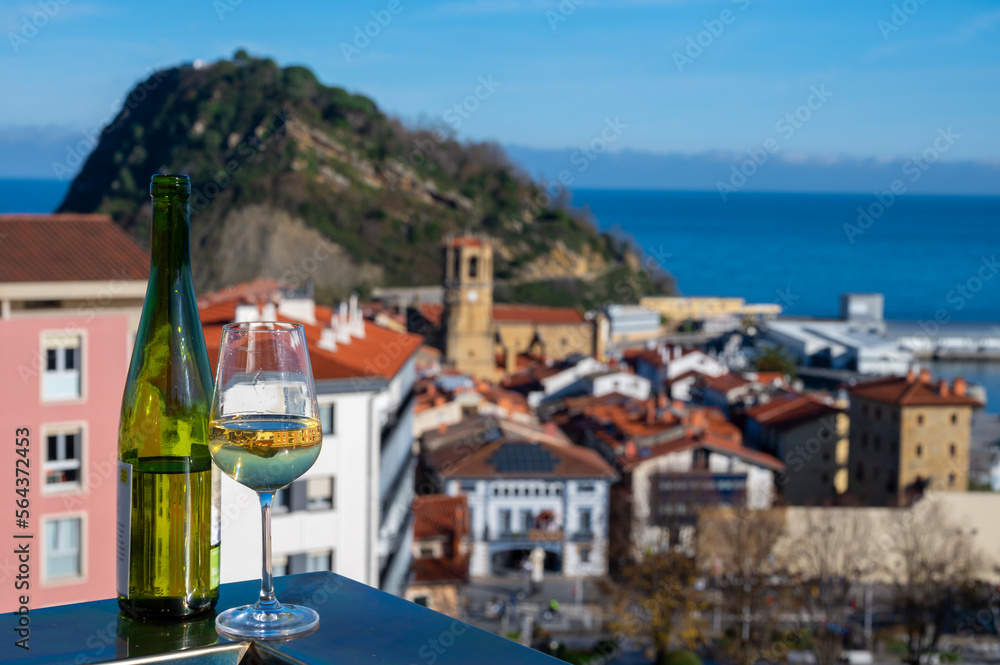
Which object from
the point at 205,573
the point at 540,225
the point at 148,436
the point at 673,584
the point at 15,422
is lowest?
the point at 673,584

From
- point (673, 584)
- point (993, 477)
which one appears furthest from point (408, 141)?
point (673, 584)

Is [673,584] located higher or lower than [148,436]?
lower

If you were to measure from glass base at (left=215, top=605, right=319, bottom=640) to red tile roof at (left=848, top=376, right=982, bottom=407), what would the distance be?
29138 mm

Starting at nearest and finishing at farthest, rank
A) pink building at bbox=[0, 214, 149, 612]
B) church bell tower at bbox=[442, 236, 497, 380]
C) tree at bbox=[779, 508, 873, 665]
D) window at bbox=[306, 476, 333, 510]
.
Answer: pink building at bbox=[0, 214, 149, 612], window at bbox=[306, 476, 333, 510], tree at bbox=[779, 508, 873, 665], church bell tower at bbox=[442, 236, 497, 380]

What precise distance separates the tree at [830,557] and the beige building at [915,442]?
229 inches

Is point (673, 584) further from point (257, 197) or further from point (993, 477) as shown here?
point (257, 197)

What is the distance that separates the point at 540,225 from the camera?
7319 centimetres

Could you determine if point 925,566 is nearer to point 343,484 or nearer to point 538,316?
point 343,484

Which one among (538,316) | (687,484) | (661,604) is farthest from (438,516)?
(538,316)

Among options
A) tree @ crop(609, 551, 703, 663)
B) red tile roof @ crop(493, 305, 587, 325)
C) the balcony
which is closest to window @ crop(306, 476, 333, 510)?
tree @ crop(609, 551, 703, 663)

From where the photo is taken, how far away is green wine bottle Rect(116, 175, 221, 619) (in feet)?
4.54

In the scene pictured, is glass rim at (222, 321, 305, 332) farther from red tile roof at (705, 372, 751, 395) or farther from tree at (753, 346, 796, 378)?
tree at (753, 346, 796, 378)

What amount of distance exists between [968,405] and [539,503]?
12452 mm

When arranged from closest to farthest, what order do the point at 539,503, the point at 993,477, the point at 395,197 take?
the point at 539,503
the point at 993,477
the point at 395,197
